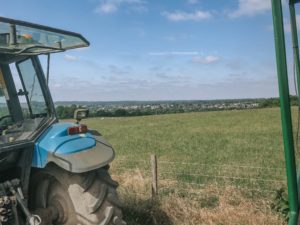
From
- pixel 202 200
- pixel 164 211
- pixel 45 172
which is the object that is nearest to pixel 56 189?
pixel 45 172

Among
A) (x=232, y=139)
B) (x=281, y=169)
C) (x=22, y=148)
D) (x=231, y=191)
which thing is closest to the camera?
(x=22, y=148)

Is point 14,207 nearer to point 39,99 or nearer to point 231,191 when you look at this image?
point 39,99

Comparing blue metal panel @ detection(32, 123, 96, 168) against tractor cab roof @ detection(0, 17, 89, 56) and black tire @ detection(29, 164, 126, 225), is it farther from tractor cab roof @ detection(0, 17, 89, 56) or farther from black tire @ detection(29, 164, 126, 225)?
tractor cab roof @ detection(0, 17, 89, 56)

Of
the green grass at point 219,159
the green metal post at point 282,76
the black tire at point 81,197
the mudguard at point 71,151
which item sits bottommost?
the green grass at point 219,159

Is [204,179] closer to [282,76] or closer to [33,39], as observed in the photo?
[33,39]

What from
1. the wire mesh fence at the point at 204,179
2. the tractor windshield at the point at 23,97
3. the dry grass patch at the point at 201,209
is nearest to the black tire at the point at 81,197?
the tractor windshield at the point at 23,97

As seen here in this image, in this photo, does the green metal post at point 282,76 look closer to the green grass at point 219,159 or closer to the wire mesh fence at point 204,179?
the wire mesh fence at point 204,179

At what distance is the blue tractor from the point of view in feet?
13.4

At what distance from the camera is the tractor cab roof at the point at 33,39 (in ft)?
13.0

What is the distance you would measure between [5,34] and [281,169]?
25.8ft

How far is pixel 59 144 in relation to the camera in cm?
417

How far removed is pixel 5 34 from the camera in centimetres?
408

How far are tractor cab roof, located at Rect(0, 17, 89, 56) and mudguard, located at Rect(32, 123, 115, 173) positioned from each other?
0.79m

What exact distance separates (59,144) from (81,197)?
20.1 inches
